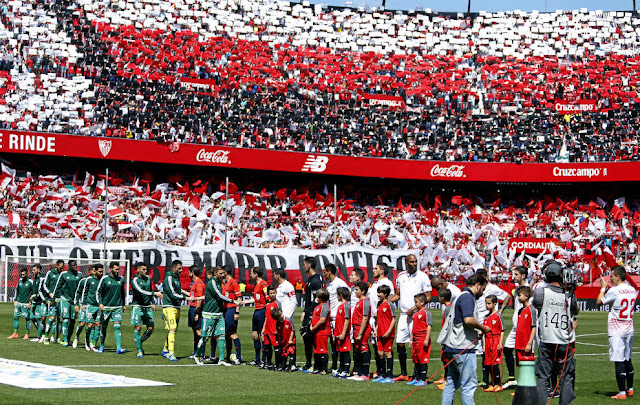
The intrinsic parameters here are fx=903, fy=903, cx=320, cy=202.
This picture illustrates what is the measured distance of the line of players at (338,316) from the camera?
50.5 feet

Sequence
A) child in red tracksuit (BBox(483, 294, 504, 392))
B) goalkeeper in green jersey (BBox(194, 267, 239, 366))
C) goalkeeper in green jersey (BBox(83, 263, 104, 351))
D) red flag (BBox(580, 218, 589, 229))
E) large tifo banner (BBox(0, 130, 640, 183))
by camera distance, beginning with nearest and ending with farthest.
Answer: child in red tracksuit (BBox(483, 294, 504, 392))
goalkeeper in green jersey (BBox(194, 267, 239, 366))
goalkeeper in green jersey (BBox(83, 263, 104, 351))
large tifo banner (BBox(0, 130, 640, 183))
red flag (BBox(580, 218, 589, 229))

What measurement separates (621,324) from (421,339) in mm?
3526

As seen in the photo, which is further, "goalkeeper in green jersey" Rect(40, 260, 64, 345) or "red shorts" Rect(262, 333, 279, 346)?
"goalkeeper in green jersey" Rect(40, 260, 64, 345)

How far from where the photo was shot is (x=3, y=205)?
42062 mm

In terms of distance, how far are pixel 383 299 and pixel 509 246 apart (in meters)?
34.4

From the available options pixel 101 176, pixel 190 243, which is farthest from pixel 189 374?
pixel 101 176

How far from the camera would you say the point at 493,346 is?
16031 mm

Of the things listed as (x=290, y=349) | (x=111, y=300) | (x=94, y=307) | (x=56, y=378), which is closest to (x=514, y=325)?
(x=290, y=349)

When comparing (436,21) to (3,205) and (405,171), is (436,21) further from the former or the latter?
(3,205)

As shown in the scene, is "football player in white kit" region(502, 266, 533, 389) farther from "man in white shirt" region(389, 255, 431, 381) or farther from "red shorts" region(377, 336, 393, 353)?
"red shorts" region(377, 336, 393, 353)

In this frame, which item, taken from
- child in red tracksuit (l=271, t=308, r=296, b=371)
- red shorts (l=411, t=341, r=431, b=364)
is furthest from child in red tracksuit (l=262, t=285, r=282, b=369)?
red shorts (l=411, t=341, r=431, b=364)

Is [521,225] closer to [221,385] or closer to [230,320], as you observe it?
[230,320]

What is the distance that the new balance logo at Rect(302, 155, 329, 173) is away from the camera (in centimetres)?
5091

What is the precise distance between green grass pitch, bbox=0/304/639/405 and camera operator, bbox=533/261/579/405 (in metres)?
2.09
